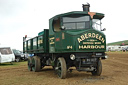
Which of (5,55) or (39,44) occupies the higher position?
(39,44)

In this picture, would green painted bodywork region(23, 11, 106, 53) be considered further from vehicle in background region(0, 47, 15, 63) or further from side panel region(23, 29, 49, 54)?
vehicle in background region(0, 47, 15, 63)

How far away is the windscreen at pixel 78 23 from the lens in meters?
8.38

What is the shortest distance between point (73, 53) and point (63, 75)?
3.83 ft

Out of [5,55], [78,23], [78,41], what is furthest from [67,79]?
[5,55]

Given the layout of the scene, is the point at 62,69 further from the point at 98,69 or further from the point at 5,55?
the point at 5,55

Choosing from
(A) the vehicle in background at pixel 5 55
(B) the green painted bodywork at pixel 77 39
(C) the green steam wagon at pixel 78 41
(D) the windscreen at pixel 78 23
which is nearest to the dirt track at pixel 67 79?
(C) the green steam wagon at pixel 78 41

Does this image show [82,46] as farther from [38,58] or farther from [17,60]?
[17,60]

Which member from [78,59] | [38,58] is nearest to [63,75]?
[78,59]

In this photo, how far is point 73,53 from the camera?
812cm

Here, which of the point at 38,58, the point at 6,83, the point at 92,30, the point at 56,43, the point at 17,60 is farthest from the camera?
the point at 17,60

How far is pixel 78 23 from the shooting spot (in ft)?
27.6

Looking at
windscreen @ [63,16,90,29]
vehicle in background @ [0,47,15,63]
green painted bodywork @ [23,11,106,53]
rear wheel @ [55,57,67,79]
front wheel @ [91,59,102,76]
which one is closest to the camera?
green painted bodywork @ [23,11,106,53]

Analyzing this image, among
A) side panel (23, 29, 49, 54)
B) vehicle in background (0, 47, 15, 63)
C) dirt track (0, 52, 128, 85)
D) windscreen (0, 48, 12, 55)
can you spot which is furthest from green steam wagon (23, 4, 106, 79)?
windscreen (0, 48, 12, 55)

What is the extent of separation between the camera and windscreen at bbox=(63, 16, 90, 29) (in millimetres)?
8383
